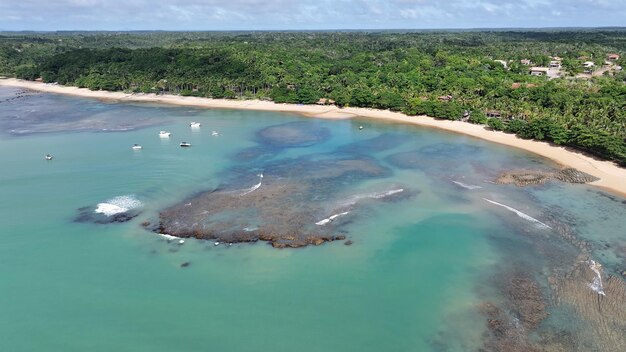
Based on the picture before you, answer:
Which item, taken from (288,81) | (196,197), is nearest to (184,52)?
(288,81)

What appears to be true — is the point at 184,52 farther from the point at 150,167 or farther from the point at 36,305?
the point at 36,305

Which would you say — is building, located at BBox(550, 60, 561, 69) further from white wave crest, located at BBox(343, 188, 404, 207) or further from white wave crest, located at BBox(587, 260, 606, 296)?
white wave crest, located at BBox(587, 260, 606, 296)

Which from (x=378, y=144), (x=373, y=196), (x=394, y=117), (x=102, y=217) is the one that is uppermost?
(x=394, y=117)

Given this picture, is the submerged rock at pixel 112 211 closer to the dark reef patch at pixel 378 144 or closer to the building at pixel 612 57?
the dark reef patch at pixel 378 144

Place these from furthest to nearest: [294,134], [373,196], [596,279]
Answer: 1. [294,134]
2. [373,196]
3. [596,279]

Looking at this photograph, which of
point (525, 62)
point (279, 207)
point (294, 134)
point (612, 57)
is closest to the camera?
point (279, 207)

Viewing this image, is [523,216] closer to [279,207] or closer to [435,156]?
[435,156]

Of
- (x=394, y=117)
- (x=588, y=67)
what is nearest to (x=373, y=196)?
(x=394, y=117)
